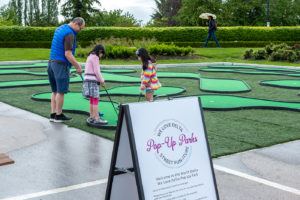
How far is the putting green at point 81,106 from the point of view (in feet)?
22.9

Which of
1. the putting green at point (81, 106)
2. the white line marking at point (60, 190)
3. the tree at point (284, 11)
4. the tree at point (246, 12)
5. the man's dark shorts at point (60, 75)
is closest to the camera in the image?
the white line marking at point (60, 190)

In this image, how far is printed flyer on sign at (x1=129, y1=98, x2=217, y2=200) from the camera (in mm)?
2980

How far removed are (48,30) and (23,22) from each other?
57.3 m

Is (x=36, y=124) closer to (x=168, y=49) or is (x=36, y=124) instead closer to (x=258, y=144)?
(x=258, y=144)

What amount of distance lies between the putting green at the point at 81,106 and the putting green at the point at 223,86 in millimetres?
3179

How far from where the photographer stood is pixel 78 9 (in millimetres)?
49281

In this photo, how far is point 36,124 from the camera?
21.8ft

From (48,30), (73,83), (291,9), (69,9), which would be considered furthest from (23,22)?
(73,83)

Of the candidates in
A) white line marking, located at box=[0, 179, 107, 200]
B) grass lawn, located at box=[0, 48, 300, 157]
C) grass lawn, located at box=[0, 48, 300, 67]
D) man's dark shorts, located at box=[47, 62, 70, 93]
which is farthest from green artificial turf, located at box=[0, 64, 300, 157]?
grass lawn, located at box=[0, 48, 300, 67]

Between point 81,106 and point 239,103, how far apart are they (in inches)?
129

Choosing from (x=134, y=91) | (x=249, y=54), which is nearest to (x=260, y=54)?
(x=249, y=54)

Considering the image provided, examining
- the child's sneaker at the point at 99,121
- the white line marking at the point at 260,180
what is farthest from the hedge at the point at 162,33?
the white line marking at the point at 260,180

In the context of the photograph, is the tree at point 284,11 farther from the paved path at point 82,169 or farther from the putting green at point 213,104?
the paved path at point 82,169

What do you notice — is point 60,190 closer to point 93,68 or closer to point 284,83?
point 93,68
